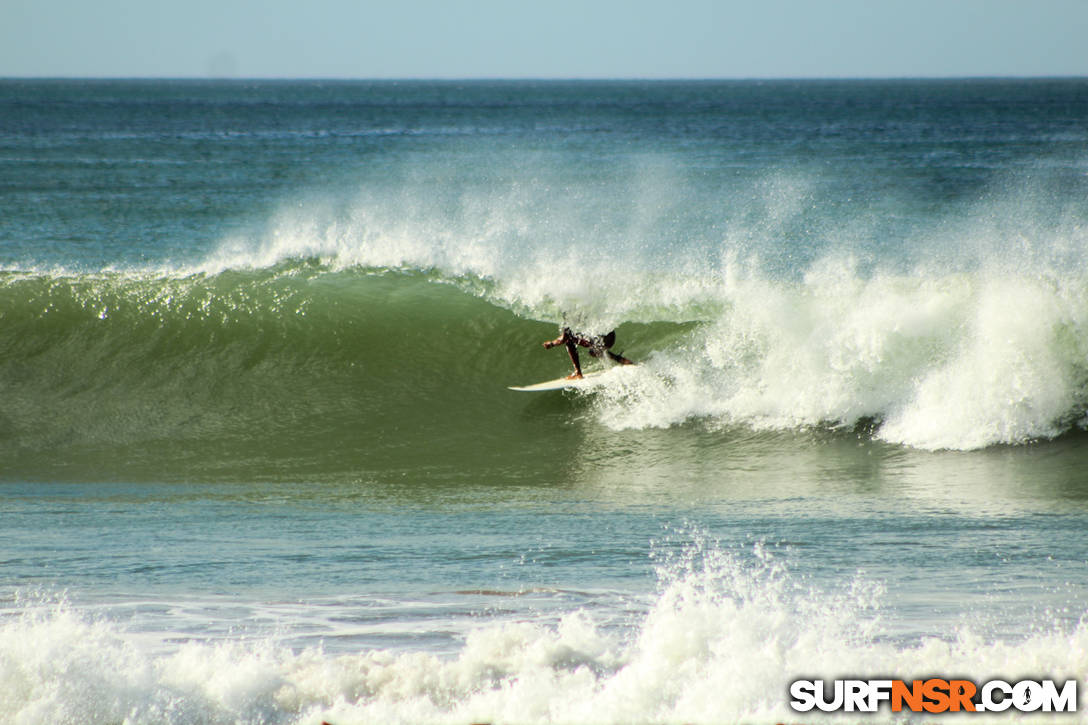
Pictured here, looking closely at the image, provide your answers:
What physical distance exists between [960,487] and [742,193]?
19.7 meters

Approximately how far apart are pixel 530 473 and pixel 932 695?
14.5ft

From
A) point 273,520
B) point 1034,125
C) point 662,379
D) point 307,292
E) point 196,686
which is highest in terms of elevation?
point 1034,125

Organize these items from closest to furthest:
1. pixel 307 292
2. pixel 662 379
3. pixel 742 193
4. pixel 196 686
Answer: pixel 196 686 < pixel 662 379 < pixel 307 292 < pixel 742 193

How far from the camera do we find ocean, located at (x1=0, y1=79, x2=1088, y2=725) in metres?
4.11

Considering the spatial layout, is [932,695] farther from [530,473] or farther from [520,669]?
[530,473]

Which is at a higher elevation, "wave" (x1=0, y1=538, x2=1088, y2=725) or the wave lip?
the wave lip

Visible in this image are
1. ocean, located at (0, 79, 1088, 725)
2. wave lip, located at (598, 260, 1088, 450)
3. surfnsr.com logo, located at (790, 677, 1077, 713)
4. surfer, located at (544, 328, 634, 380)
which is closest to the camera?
surfnsr.com logo, located at (790, 677, 1077, 713)

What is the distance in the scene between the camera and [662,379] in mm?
9461

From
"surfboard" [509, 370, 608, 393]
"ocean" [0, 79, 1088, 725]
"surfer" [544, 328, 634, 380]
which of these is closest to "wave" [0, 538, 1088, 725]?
"ocean" [0, 79, 1088, 725]

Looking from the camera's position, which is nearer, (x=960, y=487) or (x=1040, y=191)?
(x=960, y=487)

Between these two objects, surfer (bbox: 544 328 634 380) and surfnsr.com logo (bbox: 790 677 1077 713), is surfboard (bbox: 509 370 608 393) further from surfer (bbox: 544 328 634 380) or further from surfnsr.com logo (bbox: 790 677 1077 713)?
surfnsr.com logo (bbox: 790 677 1077 713)

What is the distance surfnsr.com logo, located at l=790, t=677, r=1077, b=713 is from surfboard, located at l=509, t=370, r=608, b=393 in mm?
5785

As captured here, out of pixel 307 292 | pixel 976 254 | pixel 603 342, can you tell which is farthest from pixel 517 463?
pixel 976 254

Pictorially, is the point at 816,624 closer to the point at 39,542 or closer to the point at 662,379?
the point at 39,542
